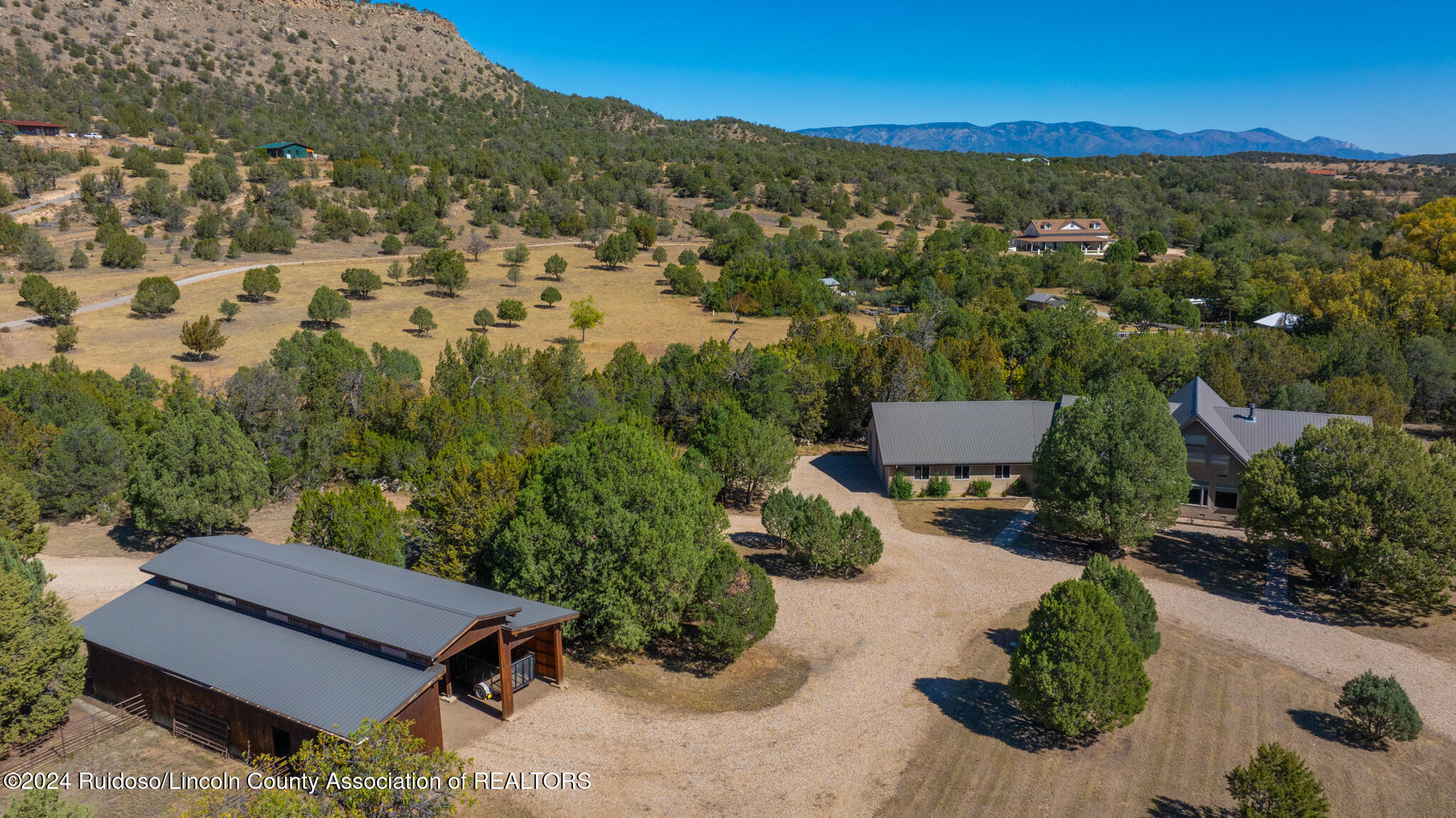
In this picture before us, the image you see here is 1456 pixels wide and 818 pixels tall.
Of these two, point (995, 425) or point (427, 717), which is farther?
point (995, 425)

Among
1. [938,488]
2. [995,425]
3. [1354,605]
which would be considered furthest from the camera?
[995,425]

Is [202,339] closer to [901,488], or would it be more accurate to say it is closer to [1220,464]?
[901,488]

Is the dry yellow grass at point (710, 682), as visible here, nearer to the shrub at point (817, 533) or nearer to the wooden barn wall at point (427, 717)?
the wooden barn wall at point (427, 717)

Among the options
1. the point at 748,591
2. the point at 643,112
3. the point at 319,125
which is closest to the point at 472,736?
the point at 748,591

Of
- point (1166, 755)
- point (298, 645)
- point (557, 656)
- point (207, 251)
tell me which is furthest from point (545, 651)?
point (207, 251)

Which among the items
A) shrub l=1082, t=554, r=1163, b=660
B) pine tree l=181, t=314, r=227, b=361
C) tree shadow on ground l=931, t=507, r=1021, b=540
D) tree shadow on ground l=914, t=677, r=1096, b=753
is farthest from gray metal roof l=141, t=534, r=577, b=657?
pine tree l=181, t=314, r=227, b=361
